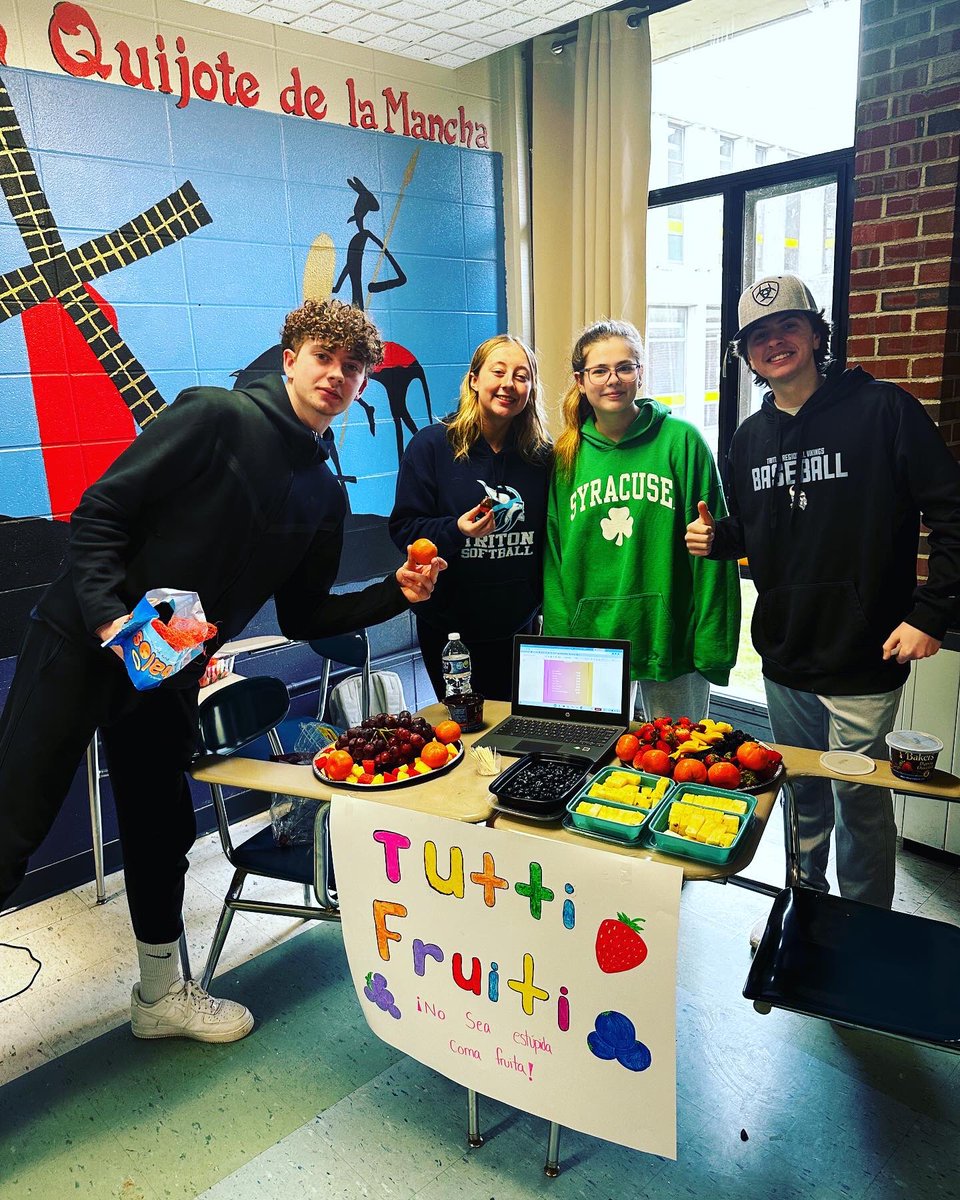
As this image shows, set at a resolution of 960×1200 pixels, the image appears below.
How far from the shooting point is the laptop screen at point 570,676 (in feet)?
7.02

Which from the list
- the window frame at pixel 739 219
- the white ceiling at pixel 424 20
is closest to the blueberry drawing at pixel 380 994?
the window frame at pixel 739 219

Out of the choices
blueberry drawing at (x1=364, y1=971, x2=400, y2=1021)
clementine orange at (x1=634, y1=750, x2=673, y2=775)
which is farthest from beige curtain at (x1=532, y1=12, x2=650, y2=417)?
blueberry drawing at (x1=364, y1=971, x2=400, y2=1021)

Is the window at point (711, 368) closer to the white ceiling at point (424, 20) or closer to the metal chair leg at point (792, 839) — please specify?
the white ceiling at point (424, 20)

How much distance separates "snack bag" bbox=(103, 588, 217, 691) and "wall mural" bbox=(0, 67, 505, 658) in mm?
1267

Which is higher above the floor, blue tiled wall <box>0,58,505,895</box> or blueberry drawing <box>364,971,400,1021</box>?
blue tiled wall <box>0,58,505,895</box>

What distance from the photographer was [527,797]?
5.84 feet

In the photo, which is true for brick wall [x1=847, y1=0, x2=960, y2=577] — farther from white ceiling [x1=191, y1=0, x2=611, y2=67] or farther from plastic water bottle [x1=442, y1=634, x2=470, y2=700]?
plastic water bottle [x1=442, y1=634, x2=470, y2=700]

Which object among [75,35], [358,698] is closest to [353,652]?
[358,698]

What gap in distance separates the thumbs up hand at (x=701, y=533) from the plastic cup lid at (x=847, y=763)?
615 mm

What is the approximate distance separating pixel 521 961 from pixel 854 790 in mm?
980

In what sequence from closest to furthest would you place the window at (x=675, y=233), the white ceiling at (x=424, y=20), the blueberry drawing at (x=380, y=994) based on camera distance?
the blueberry drawing at (x=380, y=994)
the white ceiling at (x=424, y=20)
the window at (x=675, y=233)

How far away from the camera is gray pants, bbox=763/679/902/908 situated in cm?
214

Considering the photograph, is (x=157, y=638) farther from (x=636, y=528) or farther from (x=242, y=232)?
(x=242, y=232)

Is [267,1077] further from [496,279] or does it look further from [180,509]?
[496,279]
